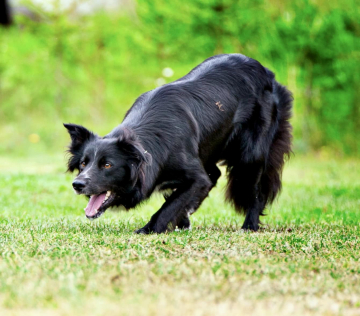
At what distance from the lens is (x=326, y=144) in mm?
19219

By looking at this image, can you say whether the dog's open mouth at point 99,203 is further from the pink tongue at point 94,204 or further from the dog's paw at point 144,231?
the dog's paw at point 144,231

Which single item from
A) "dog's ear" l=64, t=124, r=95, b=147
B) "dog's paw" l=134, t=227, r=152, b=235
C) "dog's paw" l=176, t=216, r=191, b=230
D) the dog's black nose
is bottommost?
"dog's paw" l=176, t=216, r=191, b=230

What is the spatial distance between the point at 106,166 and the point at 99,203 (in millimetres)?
379

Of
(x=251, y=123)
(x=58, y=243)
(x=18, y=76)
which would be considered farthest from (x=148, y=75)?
(x=58, y=243)

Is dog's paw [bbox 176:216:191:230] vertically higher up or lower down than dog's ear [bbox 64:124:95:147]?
lower down

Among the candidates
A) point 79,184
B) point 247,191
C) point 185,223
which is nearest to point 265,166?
point 247,191

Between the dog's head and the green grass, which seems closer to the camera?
the green grass

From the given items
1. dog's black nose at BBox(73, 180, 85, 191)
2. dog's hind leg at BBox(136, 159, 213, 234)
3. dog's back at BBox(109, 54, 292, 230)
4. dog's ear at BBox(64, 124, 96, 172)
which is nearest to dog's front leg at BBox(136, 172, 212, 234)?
dog's hind leg at BBox(136, 159, 213, 234)

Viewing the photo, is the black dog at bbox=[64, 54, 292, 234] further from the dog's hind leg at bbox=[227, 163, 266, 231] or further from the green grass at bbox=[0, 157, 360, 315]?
the green grass at bbox=[0, 157, 360, 315]

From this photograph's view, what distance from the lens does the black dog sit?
503cm

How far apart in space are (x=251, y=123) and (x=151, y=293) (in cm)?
337

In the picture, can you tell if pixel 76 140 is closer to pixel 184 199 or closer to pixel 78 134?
pixel 78 134

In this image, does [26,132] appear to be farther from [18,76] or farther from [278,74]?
[278,74]

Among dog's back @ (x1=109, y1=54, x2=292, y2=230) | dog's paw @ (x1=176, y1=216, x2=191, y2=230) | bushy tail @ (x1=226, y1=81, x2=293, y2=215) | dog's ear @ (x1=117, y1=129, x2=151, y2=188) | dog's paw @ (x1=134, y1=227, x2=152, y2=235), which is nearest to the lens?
dog's ear @ (x1=117, y1=129, x2=151, y2=188)
